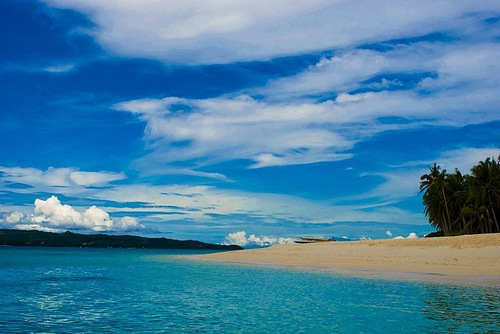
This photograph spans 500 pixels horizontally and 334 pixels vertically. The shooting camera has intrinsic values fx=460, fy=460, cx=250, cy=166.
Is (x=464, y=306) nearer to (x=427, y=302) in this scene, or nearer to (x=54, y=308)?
(x=427, y=302)

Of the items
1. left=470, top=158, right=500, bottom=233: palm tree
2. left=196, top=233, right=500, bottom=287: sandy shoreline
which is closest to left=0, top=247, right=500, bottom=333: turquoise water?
left=196, top=233, right=500, bottom=287: sandy shoreline

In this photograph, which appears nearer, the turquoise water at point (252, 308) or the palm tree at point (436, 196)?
the turquoise water at point (252, 308)

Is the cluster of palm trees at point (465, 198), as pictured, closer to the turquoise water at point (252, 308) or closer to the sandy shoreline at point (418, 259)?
the sandy shoreline at point (418, 259)

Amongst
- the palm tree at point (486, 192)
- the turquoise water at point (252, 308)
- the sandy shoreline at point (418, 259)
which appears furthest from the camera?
the palm tree at point (486, 192)

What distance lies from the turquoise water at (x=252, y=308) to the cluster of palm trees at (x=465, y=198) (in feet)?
166

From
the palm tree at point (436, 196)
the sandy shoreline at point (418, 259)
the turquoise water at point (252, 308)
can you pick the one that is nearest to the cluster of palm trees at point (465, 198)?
the palm tree at point (436, 196)

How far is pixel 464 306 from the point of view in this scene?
2194 centimetres

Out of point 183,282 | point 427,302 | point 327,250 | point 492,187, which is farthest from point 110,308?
point 492,187

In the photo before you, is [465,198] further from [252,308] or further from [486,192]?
[252,308]

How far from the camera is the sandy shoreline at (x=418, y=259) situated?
120ft

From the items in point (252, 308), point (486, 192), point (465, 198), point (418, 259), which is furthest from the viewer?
point (465, 198)

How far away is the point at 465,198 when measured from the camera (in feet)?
277

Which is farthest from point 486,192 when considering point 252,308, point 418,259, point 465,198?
point 252,308

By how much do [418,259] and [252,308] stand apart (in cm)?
2909
